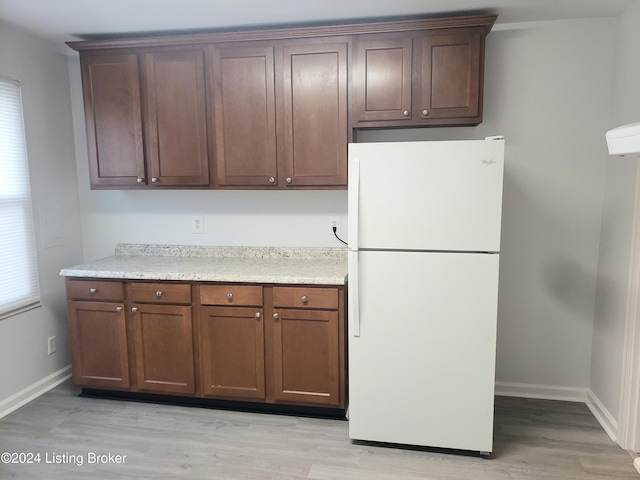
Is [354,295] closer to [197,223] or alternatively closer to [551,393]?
[197,223]

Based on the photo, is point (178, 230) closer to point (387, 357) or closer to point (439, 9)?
point (387, 357)

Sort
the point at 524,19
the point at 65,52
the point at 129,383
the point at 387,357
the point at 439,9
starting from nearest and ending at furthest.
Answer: the point at 387,357 < the point at 439,9 < the point at 524,19 < the point at 129,383 < the point at 65,52

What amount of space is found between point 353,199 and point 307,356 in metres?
0.98

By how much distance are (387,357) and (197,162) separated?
1677 millimetres

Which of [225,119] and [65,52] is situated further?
[65,52]

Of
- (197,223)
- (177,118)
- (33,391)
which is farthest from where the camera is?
(197,223)

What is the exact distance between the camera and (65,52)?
123 inches

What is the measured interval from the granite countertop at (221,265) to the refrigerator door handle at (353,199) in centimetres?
33

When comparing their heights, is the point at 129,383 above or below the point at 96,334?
below

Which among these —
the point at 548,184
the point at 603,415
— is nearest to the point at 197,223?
the point at 548,184

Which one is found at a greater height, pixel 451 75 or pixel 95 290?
pixel 451 75

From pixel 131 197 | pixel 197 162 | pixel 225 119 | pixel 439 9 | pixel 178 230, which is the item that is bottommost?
pixel 178 230

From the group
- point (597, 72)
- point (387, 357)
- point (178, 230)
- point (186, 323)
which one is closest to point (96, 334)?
point (186, 323)

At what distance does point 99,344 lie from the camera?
2.79 metres
